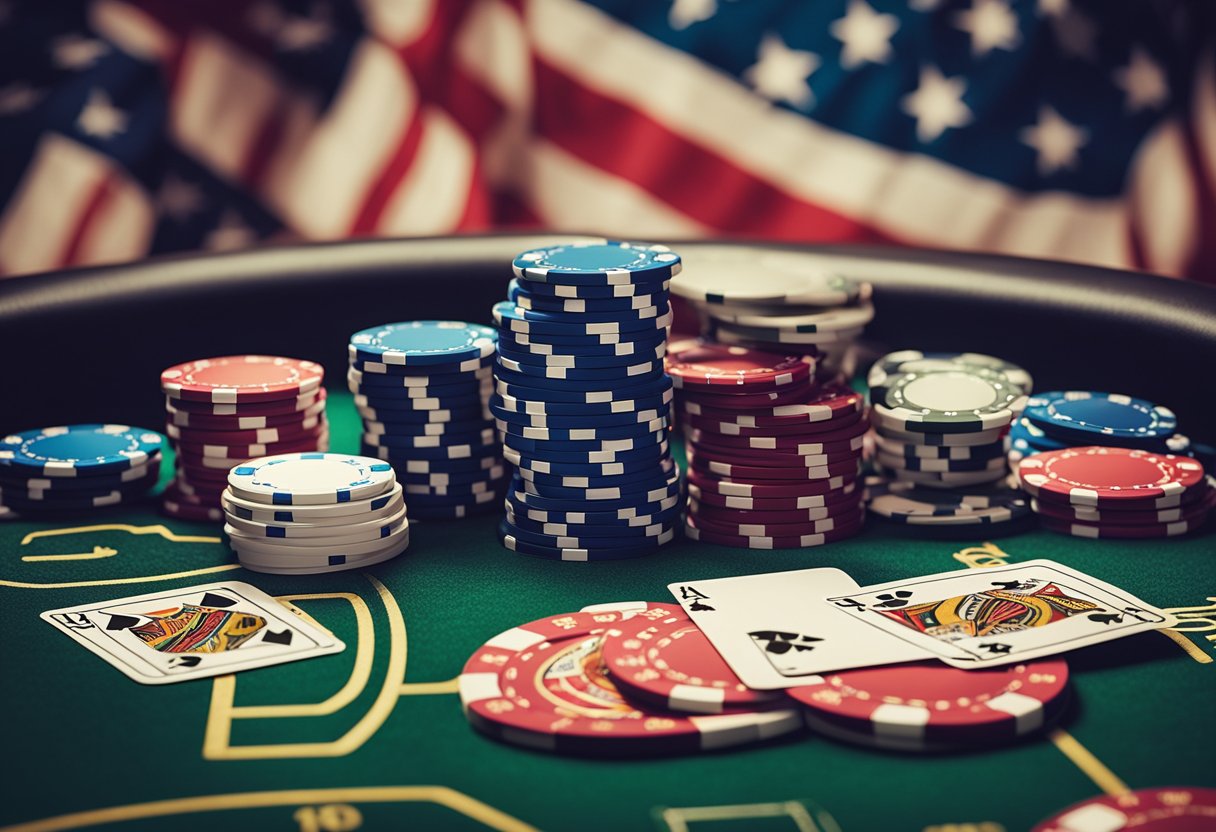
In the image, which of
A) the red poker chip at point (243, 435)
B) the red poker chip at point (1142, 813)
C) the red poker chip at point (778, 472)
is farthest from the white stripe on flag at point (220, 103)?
the red poker chip at point (1142, 813)

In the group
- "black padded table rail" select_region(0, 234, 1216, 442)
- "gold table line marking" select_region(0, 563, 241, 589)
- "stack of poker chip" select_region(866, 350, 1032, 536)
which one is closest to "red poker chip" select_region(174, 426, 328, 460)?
Result: "gold table line marking" select_region(0, 563, 241, 589)

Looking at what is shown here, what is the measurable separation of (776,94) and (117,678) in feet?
11.6

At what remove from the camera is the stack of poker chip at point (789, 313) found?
338 cm

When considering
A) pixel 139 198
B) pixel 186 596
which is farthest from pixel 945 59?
pixel 186 596

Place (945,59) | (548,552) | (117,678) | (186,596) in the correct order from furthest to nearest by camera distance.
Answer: (945,59) < (548,552) < (186,596) < (117,678)

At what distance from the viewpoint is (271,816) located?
6.55 ft

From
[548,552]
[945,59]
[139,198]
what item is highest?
[945,59]

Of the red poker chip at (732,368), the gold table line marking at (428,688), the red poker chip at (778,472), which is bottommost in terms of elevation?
the gold table line marking at (428,688)

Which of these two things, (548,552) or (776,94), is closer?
(548,552)

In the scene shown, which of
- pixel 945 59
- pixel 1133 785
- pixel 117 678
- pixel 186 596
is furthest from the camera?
pixel 945 59

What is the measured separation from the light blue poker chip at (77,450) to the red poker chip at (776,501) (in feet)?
4.36

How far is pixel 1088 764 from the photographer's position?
7.06 feet

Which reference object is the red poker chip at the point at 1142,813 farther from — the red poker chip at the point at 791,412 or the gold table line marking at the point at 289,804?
the red poker chip at the point at 791,412

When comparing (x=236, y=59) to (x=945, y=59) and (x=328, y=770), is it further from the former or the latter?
(x=328, y=770)
